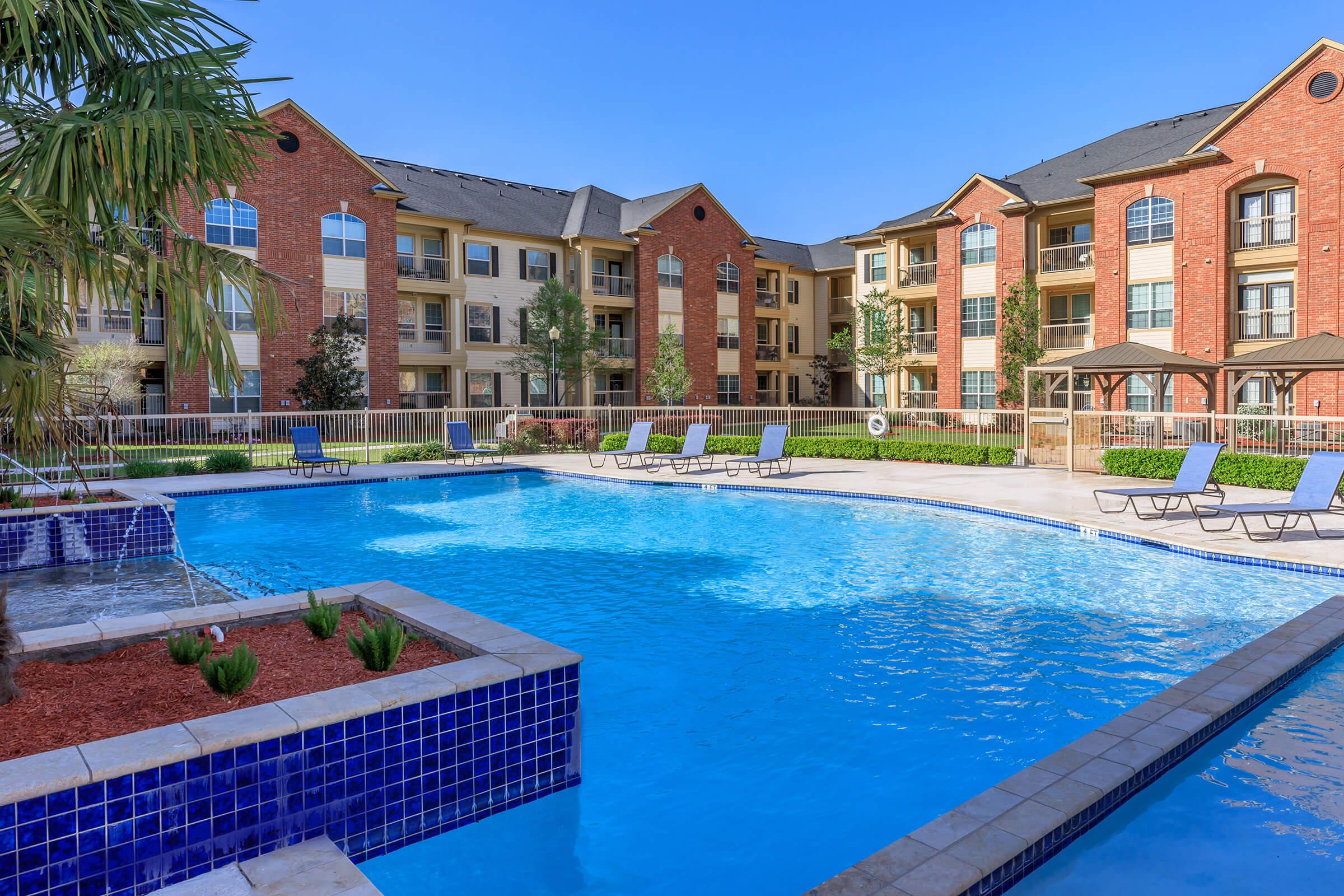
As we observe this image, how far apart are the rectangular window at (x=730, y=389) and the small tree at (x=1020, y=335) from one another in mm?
13898

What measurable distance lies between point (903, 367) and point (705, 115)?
13.7m

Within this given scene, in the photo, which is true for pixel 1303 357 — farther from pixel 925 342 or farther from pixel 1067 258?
pixel 925 342

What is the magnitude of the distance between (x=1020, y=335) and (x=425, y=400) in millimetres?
22057

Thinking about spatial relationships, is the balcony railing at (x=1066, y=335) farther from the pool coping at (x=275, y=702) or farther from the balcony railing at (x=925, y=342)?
the pool coping at (x=275, y=702)

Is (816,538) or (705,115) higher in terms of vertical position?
(705,115)

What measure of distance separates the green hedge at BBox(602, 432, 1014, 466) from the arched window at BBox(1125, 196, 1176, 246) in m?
14.1

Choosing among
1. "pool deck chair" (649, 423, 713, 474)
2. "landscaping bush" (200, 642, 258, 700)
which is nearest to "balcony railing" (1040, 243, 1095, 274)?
"pool deck chair" (649, 423, 713, 474)

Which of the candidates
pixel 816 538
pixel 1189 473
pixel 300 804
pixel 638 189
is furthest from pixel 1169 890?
pixel 638 189

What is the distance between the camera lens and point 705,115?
37406 mm

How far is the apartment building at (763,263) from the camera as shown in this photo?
85.1ft

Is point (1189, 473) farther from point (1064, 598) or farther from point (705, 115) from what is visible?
point (705, 115)

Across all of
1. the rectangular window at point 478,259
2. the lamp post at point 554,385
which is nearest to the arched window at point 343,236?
the rectangular window at point 478,259

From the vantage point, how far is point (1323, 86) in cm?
2473

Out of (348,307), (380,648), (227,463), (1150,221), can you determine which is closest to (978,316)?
(1150,221)
